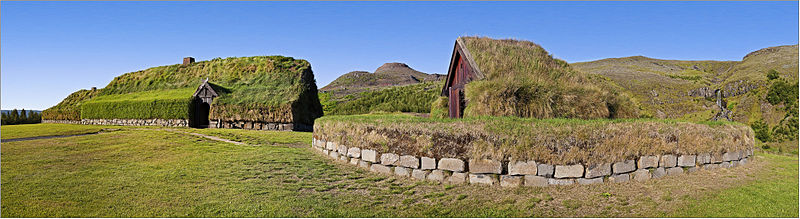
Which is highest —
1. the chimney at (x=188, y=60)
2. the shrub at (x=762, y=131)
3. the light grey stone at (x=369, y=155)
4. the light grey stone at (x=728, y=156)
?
the chimney at (x=188, y=60)

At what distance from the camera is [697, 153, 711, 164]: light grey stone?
8.32 m

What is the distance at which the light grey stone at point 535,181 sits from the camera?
6453mm

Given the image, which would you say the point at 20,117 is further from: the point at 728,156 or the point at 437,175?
the point at 728,156

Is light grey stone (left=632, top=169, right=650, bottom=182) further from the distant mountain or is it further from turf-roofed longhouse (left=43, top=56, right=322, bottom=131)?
the distant mountain

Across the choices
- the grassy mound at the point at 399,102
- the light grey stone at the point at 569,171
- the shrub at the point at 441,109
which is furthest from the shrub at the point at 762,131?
the light grey stone at the point at 569,171

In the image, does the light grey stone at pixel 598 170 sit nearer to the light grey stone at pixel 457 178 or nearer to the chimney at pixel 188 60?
the light grey stone at pixel 457 178

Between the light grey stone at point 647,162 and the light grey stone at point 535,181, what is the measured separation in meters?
2.33

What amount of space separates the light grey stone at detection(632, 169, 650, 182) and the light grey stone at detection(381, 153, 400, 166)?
5.00m

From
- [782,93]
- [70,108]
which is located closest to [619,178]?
[782,93]

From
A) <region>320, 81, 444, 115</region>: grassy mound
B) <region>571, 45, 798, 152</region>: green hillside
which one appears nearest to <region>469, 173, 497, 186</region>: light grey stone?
<region>571, 45, 798, 152</region>: green hillside

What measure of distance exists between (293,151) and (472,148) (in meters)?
Answer: 7.02

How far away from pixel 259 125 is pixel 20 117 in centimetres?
2403

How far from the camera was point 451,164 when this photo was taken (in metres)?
6.88

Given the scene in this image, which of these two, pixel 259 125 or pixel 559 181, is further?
pixel 259 125
